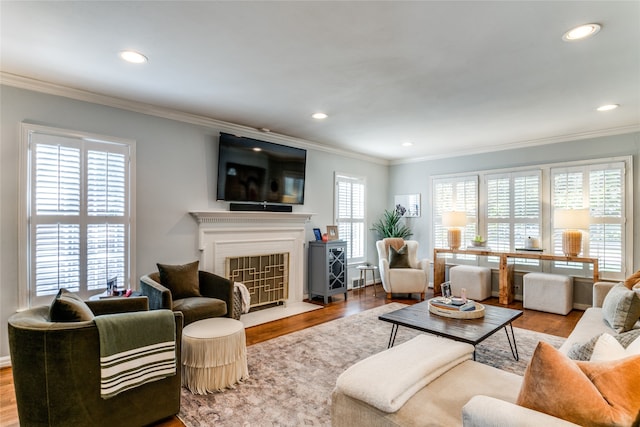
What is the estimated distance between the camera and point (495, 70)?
108 inches

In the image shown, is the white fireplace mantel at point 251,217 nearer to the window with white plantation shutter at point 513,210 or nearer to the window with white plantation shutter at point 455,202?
the window with white plantation shutter at point 455,202

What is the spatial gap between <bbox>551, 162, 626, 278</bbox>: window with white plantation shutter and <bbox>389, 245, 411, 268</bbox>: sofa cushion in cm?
220

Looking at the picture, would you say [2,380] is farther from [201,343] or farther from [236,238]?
[236,238]

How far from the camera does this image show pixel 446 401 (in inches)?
62.3

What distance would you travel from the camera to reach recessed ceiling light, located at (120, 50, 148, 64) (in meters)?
2.46

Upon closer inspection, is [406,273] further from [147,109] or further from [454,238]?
[147,109]

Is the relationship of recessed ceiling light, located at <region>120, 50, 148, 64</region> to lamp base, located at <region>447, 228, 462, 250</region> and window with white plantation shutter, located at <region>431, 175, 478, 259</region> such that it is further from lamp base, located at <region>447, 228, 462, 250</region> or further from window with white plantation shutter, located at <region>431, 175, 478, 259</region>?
window with white plantation shutter, located at <region>431, 175, 478, 259</region>

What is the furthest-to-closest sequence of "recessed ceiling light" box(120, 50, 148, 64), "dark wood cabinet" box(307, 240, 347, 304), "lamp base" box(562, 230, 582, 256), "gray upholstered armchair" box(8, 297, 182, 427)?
"dark wood cabinet" box(307, 240, 347, 304) < "lamp base" box(562, 230, 582, 256) < "recessed ceiling light" box(120, 50, 148, 64) < "gray upholstered armchair" box(8, 297, 182, 427)

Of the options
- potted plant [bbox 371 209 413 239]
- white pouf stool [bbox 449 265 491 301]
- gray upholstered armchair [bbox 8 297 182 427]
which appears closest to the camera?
gray upholstered armchair [bbox 8 297 182 427]

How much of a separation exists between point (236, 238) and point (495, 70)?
3.39 metres

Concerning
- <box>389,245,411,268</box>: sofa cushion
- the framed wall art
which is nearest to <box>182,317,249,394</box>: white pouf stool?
the framed wall art

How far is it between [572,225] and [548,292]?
967mm

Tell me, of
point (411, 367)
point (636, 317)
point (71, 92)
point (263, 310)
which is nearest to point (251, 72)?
point (71, 92)

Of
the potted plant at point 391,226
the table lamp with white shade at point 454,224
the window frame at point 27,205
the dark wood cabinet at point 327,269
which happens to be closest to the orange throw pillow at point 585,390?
the window frame at point 27,205
